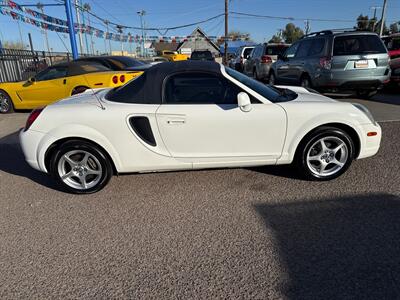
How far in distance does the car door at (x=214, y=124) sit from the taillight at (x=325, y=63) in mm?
4681

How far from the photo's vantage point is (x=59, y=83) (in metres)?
7.40

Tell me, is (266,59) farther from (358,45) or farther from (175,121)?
(175,121)

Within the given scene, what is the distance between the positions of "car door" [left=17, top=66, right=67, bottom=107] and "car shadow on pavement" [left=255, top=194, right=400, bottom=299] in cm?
642

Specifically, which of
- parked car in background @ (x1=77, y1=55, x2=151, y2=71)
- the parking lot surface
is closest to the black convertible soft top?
the parking lot surface

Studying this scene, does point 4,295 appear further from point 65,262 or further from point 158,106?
point 158,106

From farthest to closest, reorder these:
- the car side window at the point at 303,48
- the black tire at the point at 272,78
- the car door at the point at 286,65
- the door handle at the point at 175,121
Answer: the black tire at the point at 272,78
the car door at the point at 286,65
the car side window at the point at 303,48
the door handle at the point at 175,121

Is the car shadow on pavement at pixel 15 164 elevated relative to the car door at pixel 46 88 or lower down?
lower down

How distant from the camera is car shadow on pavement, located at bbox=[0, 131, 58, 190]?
153 inches

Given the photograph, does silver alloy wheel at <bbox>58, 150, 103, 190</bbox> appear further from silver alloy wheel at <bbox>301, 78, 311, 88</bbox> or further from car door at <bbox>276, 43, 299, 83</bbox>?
car door at <bbox>276, 43, 299, 83</bbox>

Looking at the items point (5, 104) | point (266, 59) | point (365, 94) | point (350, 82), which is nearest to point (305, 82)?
point (350, 82)

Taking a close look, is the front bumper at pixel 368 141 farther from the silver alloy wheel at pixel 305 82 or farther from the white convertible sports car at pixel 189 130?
the silver alloy wheel at pixel 305 82

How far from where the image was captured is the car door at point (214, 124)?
3.19 metres

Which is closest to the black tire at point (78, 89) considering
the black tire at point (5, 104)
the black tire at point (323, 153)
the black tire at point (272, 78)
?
→ the black tire at point (5, 104)

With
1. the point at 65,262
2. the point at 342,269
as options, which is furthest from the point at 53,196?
the point at 342,269
